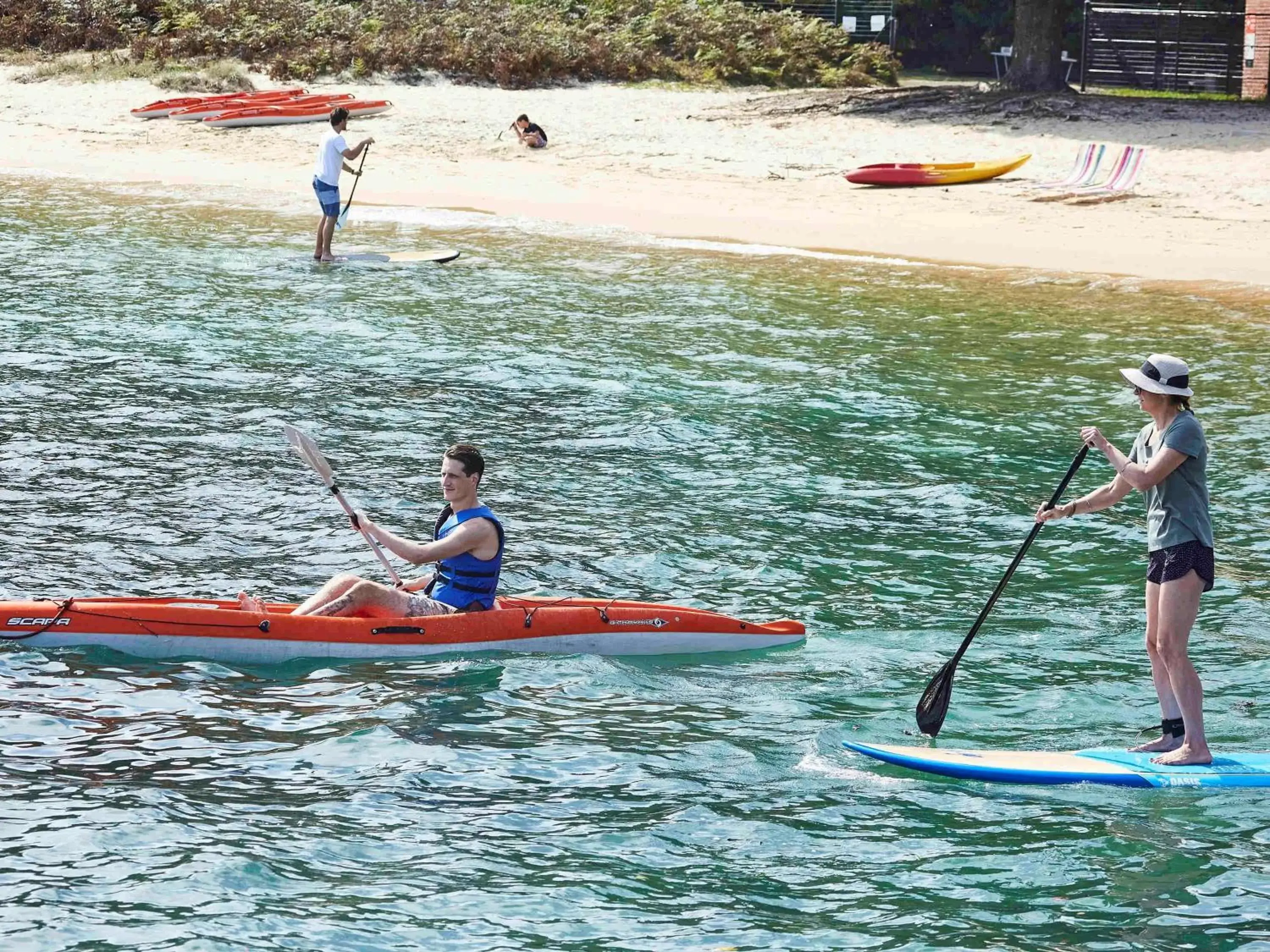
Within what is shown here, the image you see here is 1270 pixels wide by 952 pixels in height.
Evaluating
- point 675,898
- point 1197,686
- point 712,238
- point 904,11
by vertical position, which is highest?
point 904,11

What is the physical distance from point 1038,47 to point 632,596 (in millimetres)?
25772

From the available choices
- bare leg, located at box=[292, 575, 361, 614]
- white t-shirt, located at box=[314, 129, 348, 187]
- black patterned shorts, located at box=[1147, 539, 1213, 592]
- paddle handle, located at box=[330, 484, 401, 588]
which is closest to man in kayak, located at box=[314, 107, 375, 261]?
white t-shirt, located at box=[314, 129, 348, 187]

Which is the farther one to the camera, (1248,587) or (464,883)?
(1248,587)

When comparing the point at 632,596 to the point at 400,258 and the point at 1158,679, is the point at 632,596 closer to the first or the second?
the point at 1158,679

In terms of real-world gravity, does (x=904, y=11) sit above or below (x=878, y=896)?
above

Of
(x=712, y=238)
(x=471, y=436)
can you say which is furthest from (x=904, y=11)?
(x=471, y=436)

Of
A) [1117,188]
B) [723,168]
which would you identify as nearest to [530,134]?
[723,168]

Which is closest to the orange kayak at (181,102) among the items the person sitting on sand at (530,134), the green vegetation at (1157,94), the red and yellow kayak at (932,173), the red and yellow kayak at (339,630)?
the person sitting on sand at (530,134)

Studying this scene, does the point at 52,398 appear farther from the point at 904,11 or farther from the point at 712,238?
the point at 904,11

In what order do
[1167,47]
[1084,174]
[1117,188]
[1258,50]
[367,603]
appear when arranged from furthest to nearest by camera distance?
[1167,47] → [1258,50] → [1084,174] → [1117,188] → [367,603]

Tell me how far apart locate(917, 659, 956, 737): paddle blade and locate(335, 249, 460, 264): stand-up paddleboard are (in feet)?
54.1

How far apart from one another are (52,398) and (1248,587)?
38.3 feet

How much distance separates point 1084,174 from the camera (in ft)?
87.2

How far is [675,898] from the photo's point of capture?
6.93m
